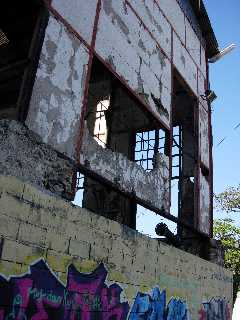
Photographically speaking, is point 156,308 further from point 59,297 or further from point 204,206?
point 204,206

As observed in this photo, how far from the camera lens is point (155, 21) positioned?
8.68m

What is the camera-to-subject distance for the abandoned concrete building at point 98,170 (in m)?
3.98

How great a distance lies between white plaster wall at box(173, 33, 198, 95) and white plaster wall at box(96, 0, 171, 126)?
0.92 m

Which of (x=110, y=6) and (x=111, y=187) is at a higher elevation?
(x=110, y=6)

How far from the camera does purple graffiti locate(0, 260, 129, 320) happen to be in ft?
11.7

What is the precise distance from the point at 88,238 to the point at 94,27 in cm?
386

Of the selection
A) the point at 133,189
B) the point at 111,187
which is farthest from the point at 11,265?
the point at 133,189

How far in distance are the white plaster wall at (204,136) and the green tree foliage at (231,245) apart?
13.7m

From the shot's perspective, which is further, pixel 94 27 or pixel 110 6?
pixel 110 6

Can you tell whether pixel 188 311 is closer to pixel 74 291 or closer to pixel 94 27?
pixel 74 291

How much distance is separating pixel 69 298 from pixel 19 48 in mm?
5309

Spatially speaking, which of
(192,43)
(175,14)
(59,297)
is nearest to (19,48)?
(175,14)

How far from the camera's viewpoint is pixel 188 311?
7258 mm

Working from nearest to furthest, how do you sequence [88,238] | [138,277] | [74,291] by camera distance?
1. [74,291]
2. [88,238]
3. [138,277]
